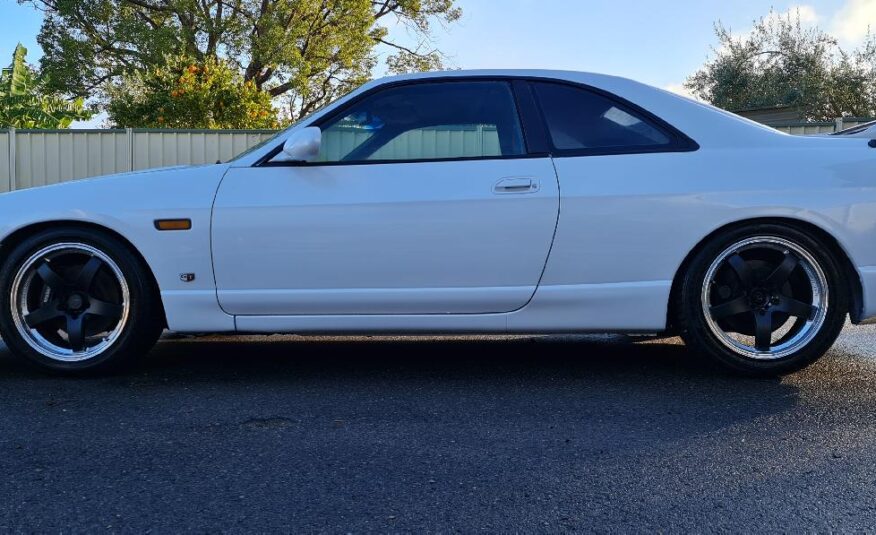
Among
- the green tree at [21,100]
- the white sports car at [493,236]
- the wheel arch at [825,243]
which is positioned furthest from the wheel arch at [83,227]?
the green tree at [21,100]

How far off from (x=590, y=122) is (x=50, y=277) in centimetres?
268

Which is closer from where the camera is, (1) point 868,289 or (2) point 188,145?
(1) point 868,289

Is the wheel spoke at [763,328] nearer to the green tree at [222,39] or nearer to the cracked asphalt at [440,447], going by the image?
the cracked asphalt at [440,447]

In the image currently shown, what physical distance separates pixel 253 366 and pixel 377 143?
135 centimetres

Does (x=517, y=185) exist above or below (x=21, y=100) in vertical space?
below

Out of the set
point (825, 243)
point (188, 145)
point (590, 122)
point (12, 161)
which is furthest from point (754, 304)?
point (12, 161)

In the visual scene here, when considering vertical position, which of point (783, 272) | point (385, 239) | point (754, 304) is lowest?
point (754, 304)

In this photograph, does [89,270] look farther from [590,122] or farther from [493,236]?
[590,122]

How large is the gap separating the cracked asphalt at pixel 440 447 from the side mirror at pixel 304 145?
106 cm

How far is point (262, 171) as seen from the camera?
12.8 ft

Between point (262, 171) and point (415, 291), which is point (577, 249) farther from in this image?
point (262, 171)

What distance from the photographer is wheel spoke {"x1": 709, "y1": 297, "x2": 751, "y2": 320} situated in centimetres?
381

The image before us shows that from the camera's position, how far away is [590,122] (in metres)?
3.95

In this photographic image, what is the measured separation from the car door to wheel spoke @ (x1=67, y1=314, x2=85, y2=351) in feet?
2.38
